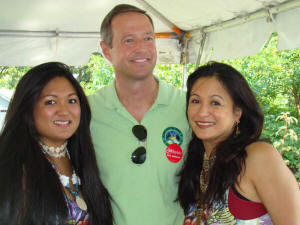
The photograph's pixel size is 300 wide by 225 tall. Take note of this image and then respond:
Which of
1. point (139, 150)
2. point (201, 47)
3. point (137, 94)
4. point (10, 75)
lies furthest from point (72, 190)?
point (10, 75)

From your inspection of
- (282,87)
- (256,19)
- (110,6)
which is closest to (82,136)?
(256,19)

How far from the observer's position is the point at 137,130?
231 centimetres

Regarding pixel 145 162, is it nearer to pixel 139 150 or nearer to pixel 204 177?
pixel 139 150

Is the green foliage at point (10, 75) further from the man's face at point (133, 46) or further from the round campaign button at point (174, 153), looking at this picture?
the round campaign button at point (174, 153)

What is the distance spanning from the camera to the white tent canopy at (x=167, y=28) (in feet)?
10.2

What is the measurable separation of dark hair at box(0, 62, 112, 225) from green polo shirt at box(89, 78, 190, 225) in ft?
0.42

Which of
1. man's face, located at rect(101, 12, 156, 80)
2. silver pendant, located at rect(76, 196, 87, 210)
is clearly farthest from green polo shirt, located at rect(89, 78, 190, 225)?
silver pendant, located at rect(76, 196, 87, 210)

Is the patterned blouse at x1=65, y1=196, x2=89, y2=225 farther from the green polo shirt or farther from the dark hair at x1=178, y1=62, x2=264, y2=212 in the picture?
the dark hair at x1=178, y1=62, x2=264, y2=212

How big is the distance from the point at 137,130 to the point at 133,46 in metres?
0.61

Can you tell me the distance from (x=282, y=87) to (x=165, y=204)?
6.47 meters

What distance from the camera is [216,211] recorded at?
1.86 metres

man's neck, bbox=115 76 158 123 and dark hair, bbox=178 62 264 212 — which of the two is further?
man's neck, bbox=115 76 158 123

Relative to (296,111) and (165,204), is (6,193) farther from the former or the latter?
(296,111)

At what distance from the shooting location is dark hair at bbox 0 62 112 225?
1.66m
